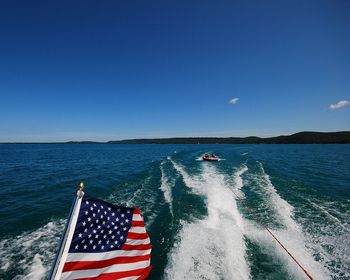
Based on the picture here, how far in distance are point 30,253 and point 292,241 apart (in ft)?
44.5

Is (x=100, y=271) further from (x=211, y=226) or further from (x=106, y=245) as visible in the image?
(x=211, y=226)

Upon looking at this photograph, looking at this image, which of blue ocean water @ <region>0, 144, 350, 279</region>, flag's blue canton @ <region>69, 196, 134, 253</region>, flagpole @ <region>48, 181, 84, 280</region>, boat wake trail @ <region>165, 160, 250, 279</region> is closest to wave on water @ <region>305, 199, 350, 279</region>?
blue ocean water @ <region>0, 144, 350, 279</region>

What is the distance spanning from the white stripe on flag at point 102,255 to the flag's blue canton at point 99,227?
75 mm

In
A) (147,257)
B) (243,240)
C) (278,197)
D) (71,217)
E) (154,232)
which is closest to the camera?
(71,217)

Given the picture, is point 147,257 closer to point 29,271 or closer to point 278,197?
point 29,271

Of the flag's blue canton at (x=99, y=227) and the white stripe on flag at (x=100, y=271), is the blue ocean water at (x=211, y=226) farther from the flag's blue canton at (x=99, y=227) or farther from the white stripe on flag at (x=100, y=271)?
the flag's blue canton at (x=99, y=227)

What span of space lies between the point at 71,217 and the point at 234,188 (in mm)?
20329

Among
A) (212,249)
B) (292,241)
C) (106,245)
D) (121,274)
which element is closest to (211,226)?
(212,249)

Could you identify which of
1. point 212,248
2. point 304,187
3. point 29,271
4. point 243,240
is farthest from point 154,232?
point 304,187

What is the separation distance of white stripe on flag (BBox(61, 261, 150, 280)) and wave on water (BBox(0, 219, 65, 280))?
6202mm

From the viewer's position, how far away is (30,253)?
406 inches

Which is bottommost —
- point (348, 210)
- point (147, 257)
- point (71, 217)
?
point (348, 210)

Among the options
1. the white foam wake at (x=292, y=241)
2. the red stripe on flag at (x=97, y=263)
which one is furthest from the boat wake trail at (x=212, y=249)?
the red stripe on flag at (x=97, y=263)

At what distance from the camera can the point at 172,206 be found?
1683cm
